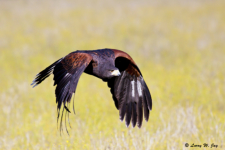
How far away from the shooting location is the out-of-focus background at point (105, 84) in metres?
5.30

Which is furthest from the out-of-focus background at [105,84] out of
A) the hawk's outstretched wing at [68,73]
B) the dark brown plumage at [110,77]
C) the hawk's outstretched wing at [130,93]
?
the hawk's outstretched wing at [68,73]

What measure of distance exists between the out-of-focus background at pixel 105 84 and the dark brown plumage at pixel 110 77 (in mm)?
418

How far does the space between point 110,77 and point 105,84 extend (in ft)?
13.2

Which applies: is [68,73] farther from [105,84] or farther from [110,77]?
[105,84]

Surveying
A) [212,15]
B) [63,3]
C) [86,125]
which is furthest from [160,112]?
[63,3]

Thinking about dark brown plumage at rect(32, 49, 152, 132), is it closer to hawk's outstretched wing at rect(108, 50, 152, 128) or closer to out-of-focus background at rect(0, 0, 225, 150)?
hawk's outstretched wing at rect(108, 50, 152, 128)

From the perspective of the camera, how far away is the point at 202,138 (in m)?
5.32

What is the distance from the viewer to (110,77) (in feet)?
15.3

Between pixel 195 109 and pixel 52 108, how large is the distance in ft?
10.2

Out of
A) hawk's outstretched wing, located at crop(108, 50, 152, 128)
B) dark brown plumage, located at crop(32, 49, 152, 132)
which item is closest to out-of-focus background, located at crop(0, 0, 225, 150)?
hawk's outstretched wing, located at crop(108, 50, 152, 128)

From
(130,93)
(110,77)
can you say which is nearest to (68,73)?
(110,77)

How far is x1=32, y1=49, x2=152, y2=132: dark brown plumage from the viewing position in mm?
4184

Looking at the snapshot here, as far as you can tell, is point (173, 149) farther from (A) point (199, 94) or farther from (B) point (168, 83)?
(B) point (168, 83)

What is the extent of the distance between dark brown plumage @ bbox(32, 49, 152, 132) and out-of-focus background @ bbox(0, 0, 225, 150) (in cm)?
42
